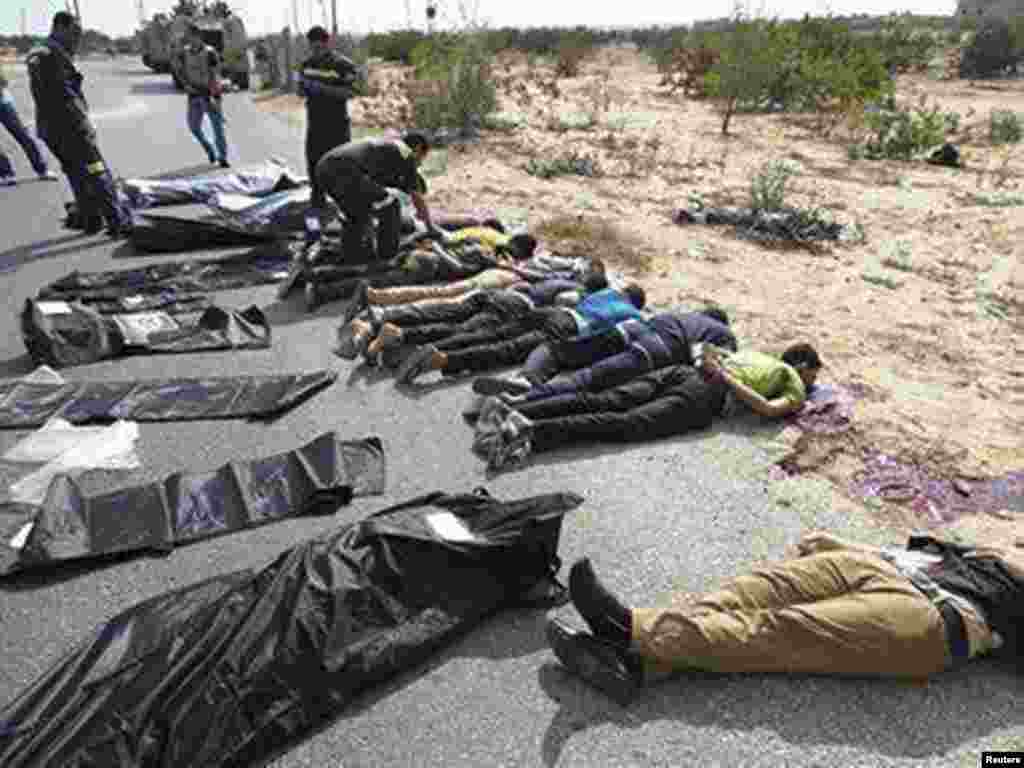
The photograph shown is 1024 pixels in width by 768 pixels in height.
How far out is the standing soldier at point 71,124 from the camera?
19.7 ft

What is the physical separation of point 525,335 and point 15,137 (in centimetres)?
731

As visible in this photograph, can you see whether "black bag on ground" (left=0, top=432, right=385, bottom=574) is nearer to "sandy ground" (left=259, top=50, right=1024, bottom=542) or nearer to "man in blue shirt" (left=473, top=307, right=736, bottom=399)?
"man in blue shirt" (left=473, top=307, right=736, bottom=399)

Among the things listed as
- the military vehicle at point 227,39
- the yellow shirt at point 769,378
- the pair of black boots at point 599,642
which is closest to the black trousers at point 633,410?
the yellow shirt at point 769,378

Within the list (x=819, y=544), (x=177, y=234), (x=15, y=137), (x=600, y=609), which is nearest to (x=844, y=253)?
(x=819, y=544)

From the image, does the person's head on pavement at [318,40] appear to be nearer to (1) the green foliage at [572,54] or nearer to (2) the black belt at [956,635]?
(2) the black belt at [956,635]

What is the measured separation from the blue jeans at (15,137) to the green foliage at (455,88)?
5.66 metres

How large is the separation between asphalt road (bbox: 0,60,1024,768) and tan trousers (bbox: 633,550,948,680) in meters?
0.08

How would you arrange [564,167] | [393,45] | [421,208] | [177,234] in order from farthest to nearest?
[393,45], [564,167], [177,234], [421,208]

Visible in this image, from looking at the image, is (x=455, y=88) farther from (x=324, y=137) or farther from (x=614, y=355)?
(x=614, y=355)

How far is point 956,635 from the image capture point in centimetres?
219

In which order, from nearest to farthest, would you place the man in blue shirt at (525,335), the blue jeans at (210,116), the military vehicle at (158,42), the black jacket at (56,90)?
the man in blue shirt at (525,335)
the black jacket at (56,90)
the blue jeans at (210,116)
the military vehicle at (158,42)

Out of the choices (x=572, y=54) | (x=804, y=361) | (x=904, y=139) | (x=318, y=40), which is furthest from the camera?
(x=572, y=54)

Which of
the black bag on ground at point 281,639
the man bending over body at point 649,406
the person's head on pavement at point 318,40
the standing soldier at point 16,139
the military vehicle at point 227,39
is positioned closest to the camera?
the black bag on ground at point 281,639

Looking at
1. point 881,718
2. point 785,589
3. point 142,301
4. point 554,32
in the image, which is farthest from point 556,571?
point 554,32
